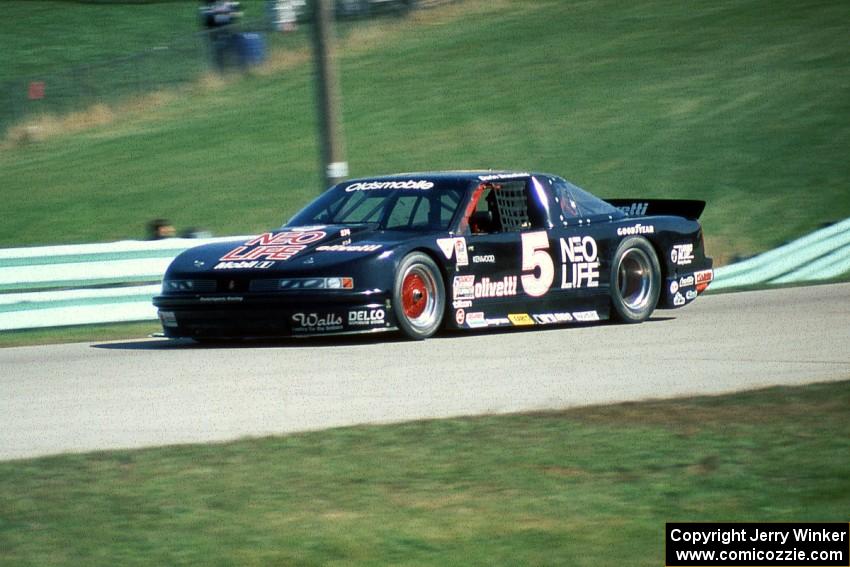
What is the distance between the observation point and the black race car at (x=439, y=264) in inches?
437

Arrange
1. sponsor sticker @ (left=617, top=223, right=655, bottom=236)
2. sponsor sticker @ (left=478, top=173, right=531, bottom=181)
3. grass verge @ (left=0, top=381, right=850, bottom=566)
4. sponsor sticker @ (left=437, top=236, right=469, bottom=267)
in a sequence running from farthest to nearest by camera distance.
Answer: sponsor sticker @ (left=617, top=223, right=655, bottom=236) < sponsor sticker @ (left=478, top=173, right=531, bottom=181) < sponsor sticker @ (left=437, top=236, right=469, bottom=267) < grass verge @ (left=0, top=381, right=850, bottom=566)

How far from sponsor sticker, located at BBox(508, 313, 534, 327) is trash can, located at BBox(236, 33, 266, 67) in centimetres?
2165

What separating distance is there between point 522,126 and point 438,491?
2129cm

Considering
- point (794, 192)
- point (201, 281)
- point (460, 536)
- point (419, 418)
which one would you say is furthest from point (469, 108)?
point (460, 536)

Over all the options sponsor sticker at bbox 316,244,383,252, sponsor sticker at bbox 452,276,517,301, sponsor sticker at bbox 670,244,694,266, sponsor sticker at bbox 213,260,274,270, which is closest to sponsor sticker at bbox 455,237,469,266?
sponsor sticker at bbox 452,276,517,301

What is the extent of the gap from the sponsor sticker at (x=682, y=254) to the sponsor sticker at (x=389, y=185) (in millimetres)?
2487

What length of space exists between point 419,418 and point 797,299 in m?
8.09

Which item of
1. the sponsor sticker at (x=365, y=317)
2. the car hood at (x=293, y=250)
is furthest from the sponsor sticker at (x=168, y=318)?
the sponsor sticker at (x=365, y=317)

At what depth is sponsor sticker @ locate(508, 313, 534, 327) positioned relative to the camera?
479 inches

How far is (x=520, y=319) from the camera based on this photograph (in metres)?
12.2

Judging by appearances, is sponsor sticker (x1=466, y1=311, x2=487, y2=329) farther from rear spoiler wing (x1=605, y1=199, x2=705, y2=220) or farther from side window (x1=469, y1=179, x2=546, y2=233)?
rear spoiler wing (x1=605, y1=199, x2=705, y2=220)

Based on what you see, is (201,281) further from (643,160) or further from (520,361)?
(643,160)

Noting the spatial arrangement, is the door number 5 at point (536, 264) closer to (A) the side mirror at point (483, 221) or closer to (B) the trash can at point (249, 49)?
(A) the side mirror at point (483, 221)

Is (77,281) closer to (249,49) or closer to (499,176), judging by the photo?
(499,176)
